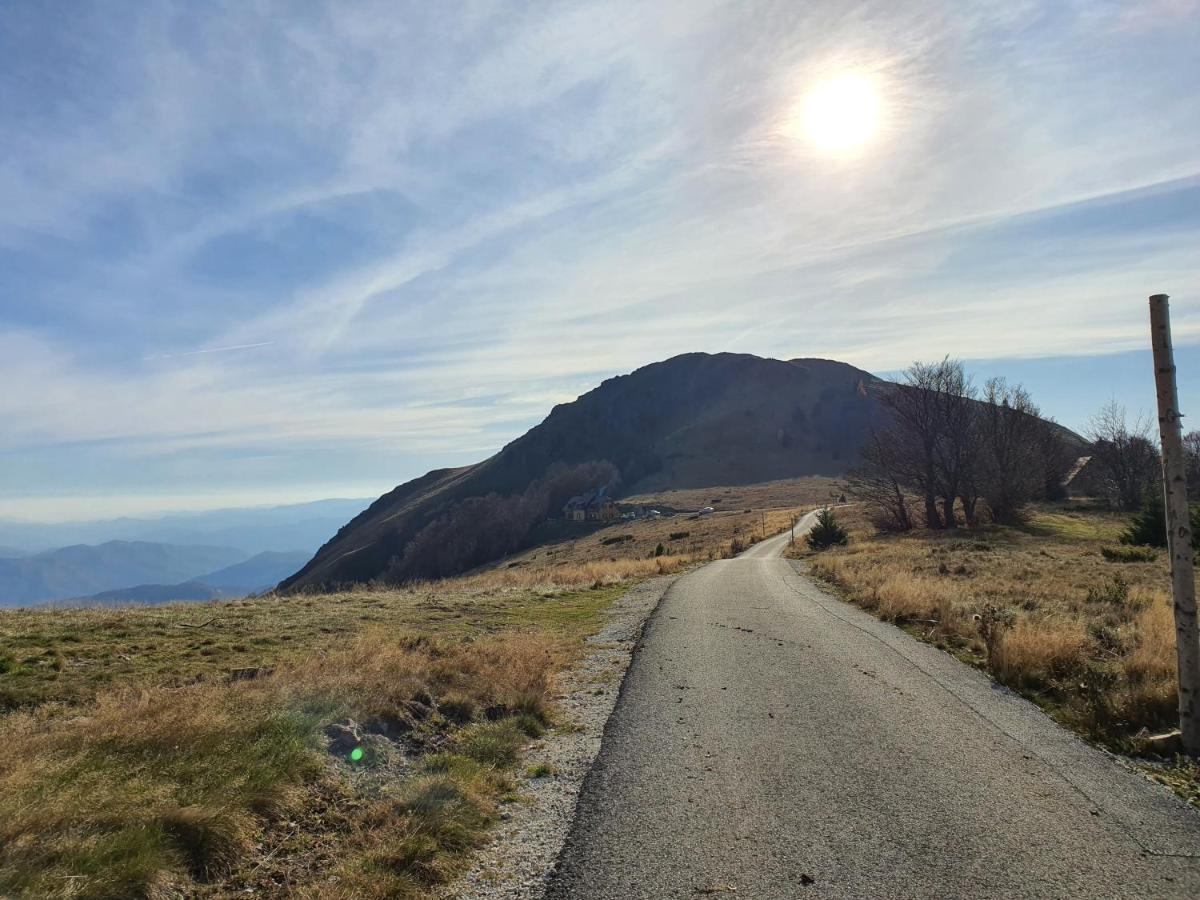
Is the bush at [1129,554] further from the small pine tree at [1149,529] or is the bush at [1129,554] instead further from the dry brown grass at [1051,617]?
the small pine tree at [1149,529]

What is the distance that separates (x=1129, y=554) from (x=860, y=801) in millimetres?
29883

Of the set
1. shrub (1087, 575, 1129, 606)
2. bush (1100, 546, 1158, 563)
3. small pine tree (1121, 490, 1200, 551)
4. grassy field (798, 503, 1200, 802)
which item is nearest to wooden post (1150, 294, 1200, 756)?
grassy field (798, 503, 1200, 802)

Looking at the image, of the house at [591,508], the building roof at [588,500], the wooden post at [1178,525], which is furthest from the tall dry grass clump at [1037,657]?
the building roof at [588,500]

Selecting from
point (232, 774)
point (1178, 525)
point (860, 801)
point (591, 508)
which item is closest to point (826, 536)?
point (1178, 525)

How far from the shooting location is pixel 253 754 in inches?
257

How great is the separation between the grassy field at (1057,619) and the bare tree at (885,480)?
17.7 meters

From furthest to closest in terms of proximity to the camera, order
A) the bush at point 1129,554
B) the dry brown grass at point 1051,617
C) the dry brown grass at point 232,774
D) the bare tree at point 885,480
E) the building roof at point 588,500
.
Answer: the building roof at point 588,500 → the bare tree at point 885,480 → the bush at point 1129,554 → the dry brown grass at point 1051,617 → the dry brown grass at point 232,774

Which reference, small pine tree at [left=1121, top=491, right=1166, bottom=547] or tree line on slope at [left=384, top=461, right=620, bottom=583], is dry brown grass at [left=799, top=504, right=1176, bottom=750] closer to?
small pine tree at [left=1121, top=491, right=1166, bottom=547]

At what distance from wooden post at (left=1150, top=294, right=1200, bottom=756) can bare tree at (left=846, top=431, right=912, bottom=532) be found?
46544mm

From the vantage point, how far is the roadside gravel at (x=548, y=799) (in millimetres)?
5084

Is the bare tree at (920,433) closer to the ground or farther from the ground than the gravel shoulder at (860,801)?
farther from the ground

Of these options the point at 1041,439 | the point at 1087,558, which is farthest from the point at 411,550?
the point at 1087,558

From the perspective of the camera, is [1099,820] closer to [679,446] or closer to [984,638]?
[984,638]

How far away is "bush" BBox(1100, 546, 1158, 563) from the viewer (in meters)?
27.9
